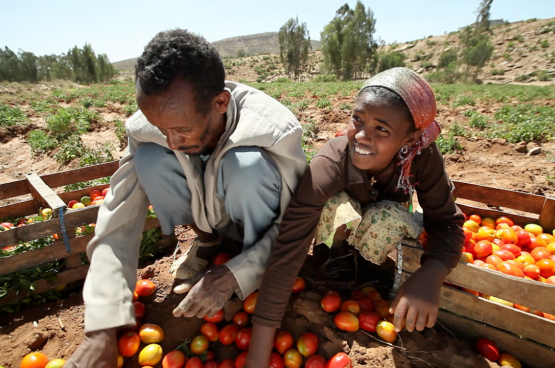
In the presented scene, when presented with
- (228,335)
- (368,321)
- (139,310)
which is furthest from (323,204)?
(139,310)

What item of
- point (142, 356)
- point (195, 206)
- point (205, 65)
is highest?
point (205, 65)

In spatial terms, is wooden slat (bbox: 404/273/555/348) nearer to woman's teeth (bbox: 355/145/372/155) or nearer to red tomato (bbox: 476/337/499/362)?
red tomato (bbox: 476/337/499/362)

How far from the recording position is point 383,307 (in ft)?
5.97

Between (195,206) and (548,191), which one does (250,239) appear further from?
(548,191)

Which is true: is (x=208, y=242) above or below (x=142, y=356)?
above

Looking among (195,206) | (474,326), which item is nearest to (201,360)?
(195,206)

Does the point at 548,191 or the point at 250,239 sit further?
the point at 548,191

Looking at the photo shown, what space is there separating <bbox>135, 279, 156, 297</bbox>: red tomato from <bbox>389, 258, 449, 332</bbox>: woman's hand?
1494mm

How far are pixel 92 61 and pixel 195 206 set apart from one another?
45943 millimetres

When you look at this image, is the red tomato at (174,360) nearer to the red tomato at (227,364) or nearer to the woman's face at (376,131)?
the red tomato at (227,364)

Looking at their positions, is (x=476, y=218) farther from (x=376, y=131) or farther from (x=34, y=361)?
(x=34, y=361)

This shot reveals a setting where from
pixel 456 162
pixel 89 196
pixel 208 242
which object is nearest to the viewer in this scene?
pixel 208 242

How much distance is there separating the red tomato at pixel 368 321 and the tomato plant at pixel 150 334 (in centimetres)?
113

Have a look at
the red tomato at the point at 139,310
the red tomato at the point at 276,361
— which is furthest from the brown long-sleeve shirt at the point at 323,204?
the red tomato at the point at 139,310
